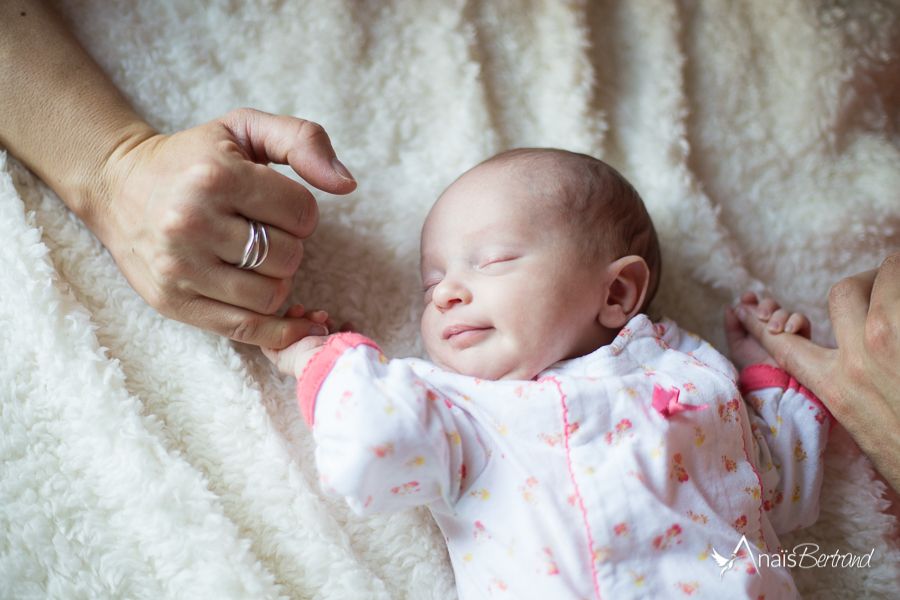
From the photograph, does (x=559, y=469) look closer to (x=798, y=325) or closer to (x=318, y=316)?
(x=318, y=316)

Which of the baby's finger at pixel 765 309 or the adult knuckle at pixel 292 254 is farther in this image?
the baby's finger at pixel 765 309

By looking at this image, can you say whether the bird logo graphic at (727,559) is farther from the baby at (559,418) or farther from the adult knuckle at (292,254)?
the adult knuckle at (292,254)

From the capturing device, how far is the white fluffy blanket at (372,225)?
0.96m

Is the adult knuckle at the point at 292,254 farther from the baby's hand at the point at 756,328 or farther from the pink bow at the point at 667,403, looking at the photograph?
the baby's hand at the point at 756,328

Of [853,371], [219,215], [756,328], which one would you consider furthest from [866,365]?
[219,215]

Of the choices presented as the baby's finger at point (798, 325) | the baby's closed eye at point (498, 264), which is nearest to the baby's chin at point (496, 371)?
the baby's closed eye at point (498, 264)

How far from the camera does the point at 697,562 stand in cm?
91

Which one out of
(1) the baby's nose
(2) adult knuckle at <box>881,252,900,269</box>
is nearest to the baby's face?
(1) the baby's nose

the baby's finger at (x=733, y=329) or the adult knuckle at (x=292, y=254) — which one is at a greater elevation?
the adult knuckle at (x=292, y=254)

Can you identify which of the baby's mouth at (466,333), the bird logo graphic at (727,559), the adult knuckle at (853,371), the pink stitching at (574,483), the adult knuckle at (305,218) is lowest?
the bird logo graphic at (727,559)

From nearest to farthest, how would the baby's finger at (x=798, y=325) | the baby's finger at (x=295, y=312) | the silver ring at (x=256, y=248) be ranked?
the silver ring at (x=256, y=248) < the baby's finger at (x=295, y=312) < the baby's finger at (x=798, y=325)

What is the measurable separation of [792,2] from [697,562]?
1212 millimetres

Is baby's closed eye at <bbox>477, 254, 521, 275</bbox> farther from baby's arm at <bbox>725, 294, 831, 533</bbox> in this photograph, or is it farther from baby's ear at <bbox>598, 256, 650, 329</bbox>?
baby's arm at <bbox>725, 294, 831, 533</bbox>

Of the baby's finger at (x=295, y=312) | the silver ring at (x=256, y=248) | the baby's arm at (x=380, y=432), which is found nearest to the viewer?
the baby's arm at (x=380, y=432)
